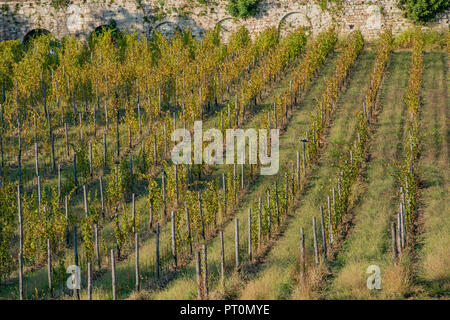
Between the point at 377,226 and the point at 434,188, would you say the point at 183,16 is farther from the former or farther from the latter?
the point at 377,226

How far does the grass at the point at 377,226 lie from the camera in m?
9.05

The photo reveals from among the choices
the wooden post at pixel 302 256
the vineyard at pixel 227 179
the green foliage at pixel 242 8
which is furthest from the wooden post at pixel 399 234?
the green foliage at pixel 242 8

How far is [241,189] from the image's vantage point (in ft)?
43.7

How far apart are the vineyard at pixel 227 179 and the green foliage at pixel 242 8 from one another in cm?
344

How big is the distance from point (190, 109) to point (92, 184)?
3.68 metres

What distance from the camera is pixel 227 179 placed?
12.4m

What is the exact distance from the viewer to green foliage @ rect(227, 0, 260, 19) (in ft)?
87.1

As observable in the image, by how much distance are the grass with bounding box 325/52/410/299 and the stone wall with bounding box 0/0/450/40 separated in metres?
8.41

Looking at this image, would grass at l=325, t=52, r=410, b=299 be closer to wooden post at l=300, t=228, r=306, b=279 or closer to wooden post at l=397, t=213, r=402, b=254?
wooden post at l=397, t=213, r=402, b=254

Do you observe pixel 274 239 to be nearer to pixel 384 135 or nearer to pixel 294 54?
pixel 384 135

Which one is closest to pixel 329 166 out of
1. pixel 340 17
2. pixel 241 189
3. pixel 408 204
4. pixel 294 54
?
pixel 241 189

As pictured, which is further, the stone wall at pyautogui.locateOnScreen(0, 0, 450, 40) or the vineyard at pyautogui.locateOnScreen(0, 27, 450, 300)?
the stone wall at pyautogui.locateOnScreen(0, 0, 450, 40)

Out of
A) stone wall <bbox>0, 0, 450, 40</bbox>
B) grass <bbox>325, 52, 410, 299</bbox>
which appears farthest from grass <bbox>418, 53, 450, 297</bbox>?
stone wall <bbox>0, 0, 450, 40</bbox>

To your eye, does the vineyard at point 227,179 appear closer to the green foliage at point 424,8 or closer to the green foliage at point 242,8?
the green foliage at point 424,8
